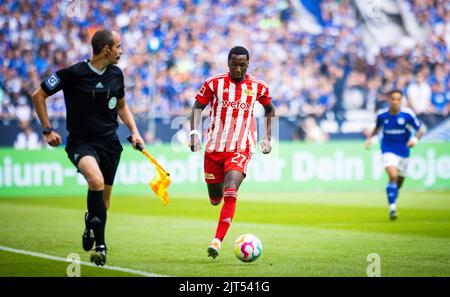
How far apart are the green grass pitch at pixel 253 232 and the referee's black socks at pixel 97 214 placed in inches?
13.1

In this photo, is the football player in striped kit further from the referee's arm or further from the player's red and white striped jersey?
the referee's arm

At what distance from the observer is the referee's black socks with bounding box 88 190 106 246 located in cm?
914

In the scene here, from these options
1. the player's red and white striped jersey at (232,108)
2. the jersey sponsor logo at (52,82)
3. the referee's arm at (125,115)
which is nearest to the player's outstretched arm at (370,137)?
the player's red and white striped jersey at (232,108)

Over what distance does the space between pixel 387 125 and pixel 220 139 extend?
752cm

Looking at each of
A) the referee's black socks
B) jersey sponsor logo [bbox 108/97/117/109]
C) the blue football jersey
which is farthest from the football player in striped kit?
the blue football jersey

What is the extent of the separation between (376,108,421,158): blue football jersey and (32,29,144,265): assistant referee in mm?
8765

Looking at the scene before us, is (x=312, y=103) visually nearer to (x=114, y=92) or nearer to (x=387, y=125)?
(x=387, y=125)

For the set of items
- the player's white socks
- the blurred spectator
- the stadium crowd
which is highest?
the stadium crowd

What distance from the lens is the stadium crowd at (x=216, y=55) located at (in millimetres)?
25592

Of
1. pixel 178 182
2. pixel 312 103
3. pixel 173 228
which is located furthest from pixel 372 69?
pixel 173 228

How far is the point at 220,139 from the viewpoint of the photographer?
1067cm

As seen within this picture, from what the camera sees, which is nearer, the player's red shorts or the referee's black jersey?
the referee's black jersey

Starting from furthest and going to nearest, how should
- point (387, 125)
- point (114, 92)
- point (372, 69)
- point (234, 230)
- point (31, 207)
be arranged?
point (372, 69) < point (31, 207) < point (387, 125) < point (234, 230) < point (114, 92)

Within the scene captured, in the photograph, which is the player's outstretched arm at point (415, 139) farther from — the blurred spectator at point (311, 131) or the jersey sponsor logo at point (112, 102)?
the blurred spectator at point (311, 131)
